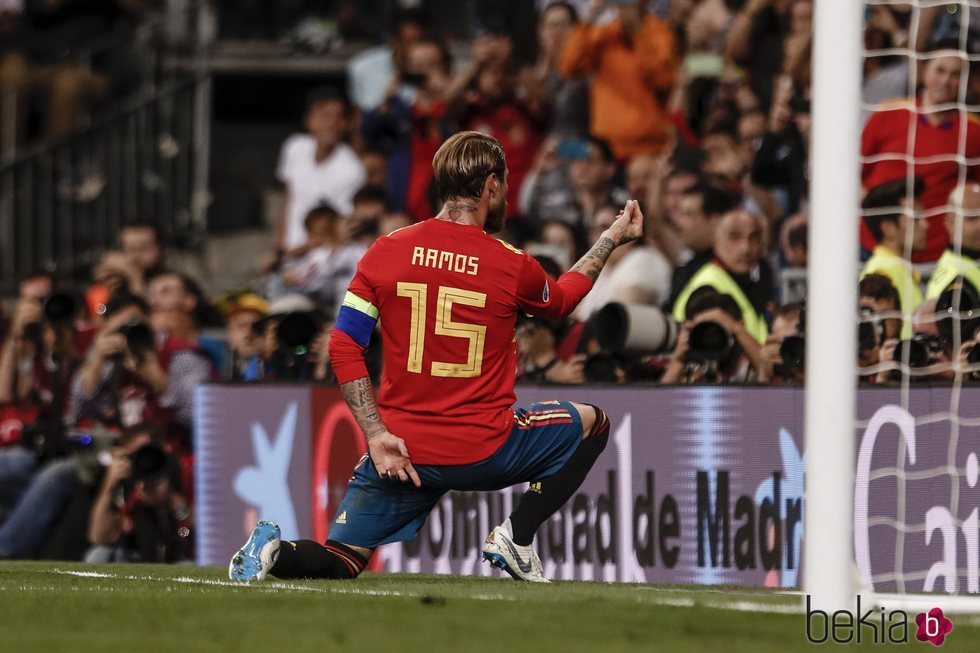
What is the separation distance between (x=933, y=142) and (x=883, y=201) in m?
0.88

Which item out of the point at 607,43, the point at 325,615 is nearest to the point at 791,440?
the point at 325,615

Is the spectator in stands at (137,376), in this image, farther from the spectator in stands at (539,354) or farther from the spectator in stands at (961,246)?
the spectator in stands at (961,246)

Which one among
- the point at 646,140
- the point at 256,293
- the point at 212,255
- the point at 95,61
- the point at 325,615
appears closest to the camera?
the point at 325,615

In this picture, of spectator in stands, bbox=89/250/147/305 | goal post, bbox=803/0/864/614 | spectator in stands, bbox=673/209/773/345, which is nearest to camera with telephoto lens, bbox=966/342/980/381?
spectator in stands, bbox=673/209/773/345

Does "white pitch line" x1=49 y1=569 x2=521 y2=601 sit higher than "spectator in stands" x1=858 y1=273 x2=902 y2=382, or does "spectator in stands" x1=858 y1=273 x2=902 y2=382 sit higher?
"spectator in stands" x1=858 y1=273 x2=902 y2=382

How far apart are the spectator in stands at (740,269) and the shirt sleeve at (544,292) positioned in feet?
8.87

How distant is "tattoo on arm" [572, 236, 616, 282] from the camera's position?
7.15 m

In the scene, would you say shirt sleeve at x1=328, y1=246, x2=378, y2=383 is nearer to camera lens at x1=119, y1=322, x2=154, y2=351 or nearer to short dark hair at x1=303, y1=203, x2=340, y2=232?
camera lens at x1=119, y1=322, x2=154, y2=351

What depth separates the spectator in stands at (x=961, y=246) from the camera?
340 inches

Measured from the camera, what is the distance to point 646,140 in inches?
516

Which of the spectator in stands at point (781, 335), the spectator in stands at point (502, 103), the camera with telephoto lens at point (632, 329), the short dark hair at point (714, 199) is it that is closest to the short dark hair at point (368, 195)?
the spectator in stands at point (502, 103)

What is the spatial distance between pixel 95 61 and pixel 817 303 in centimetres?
1226

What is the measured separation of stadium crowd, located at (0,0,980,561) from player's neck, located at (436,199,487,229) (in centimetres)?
208

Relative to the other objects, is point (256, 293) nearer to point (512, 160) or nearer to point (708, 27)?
point (512, 160)
